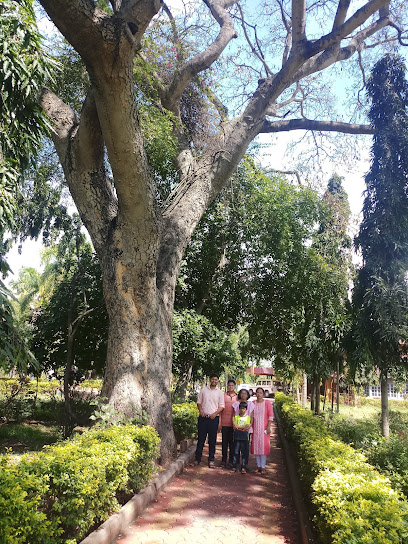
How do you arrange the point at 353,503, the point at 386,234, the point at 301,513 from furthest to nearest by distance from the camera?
the point at 386,234 → the point at 301,513 → the point at 353,503

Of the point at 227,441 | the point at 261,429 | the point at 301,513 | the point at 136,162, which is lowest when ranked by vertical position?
the point at 301,513

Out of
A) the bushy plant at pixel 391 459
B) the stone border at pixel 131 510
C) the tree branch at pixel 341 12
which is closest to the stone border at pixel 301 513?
the bushy plant at pixel 391 459

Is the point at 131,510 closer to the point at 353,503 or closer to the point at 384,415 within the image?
the point at 353,503

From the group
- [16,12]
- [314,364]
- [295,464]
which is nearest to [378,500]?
[295,464]

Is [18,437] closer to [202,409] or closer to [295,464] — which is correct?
[202,409]

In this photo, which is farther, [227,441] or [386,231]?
[386,231]

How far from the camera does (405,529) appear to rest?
110 inches

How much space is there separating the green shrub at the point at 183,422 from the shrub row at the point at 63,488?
391 centimetres

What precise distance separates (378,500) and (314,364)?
12523 millimetres

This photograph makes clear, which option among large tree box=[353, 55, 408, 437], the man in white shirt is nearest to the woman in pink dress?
the man in white shirt

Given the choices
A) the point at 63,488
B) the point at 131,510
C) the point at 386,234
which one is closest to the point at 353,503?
the point at 63,488

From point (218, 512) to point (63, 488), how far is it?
2.52 meters

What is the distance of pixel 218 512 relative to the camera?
17.3ft

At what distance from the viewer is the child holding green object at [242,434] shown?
755 centimetres
